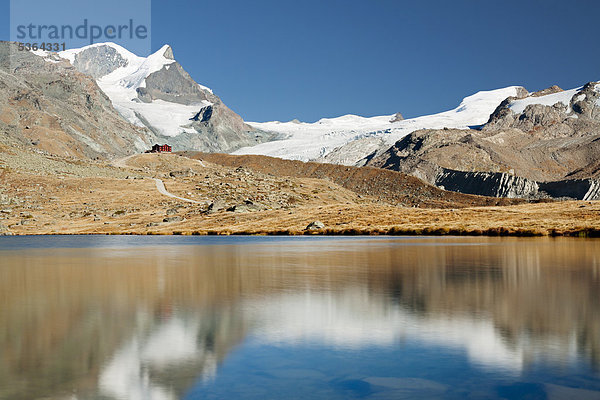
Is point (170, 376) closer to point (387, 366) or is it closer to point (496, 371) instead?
point (387, 366)

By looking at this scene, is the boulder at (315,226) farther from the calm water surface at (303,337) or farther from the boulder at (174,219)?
the calm water surface at (303,337)

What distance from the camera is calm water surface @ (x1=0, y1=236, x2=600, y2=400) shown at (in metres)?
9.74

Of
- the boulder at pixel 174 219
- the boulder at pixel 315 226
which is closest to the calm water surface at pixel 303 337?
the boulder at pixel 315 226

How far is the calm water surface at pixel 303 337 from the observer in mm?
9742

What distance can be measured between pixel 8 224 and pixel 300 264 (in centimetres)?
8606

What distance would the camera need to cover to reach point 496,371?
10570mm

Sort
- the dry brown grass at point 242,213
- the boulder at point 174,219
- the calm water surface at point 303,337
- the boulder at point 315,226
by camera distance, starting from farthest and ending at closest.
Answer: the boulder at point 174,219
the boulder at point 315,226
the dry brown grass at point 242,213
the calm water surface at point 303,337

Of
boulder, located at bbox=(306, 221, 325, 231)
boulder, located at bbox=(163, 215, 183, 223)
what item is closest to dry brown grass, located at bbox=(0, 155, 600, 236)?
boulder, located at bbox=(306, 221, 325, 231)

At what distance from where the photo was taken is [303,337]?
13.3 meters

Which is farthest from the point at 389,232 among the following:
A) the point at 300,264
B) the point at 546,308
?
the point at 546,308

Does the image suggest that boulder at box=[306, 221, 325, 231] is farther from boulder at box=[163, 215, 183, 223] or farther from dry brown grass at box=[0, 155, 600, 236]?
boulder at box=[163, 215, 183, 223]

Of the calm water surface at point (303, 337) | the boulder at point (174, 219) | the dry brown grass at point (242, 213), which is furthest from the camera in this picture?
the boulder at point (174, 219)

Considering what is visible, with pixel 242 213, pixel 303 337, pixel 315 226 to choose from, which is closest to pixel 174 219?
pixel 242 213

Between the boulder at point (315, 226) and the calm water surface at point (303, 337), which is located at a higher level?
the boulder at point (315, 226)
